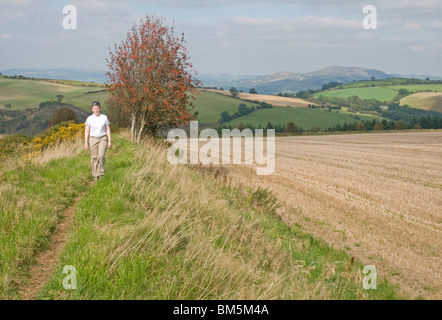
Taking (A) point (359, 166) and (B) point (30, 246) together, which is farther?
(A) point (359, 166)

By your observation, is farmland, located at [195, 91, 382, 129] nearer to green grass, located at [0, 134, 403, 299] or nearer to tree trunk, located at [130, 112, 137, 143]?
tree trunk, located at [130, 112, 137, 143]

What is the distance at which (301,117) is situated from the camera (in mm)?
111562

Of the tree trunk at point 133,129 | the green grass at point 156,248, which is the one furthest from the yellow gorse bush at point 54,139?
the green grass at point 156,248

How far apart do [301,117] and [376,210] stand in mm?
101376

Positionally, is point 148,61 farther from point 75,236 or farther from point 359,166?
point 75,236

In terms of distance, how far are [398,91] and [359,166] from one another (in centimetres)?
15691

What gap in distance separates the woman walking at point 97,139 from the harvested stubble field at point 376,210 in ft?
19.8

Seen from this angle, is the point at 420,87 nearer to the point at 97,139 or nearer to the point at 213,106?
the point at 213,106

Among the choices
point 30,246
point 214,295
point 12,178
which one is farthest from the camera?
point 12,178

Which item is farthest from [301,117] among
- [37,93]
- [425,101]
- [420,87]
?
[37,93]

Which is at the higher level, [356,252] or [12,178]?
[12,178]
